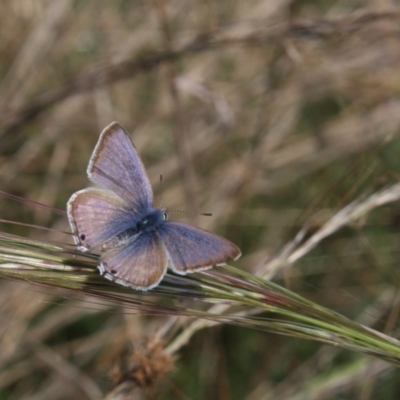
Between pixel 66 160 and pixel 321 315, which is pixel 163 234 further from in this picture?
pixel 66 160

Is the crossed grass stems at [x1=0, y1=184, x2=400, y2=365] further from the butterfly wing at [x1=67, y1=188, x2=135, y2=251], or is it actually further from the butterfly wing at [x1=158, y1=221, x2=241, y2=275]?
the butterfly wing at [x1=67, y1=188, x2=135, y2=251]

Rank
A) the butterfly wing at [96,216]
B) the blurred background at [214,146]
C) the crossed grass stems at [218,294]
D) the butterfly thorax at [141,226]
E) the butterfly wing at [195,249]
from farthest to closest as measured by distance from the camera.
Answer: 1. the blurred background at [214,146]
2. the butterfly thorax at [141,226]
3. the butterfly wing at [96,216]
4. the butterfly wing at [195,249]
5. the crossed grass stems at [218,294]

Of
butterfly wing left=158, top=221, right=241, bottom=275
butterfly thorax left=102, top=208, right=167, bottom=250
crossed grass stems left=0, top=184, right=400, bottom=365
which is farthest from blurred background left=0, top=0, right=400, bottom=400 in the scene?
crossed grass stems left=0, top=184, right=400, bottom=365

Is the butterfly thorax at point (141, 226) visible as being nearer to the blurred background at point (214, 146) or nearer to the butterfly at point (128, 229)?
the butterfly at point (128, 229)

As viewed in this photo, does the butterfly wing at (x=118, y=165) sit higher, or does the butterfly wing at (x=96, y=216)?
the butterfly wing at (x=118, y=165)

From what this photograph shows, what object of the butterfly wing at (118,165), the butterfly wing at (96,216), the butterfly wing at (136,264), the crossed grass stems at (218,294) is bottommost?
the crossed grass stems at (218,294)

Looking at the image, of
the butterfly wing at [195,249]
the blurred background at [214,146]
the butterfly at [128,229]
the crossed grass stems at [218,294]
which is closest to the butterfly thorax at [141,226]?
the butterfly at [128,229]

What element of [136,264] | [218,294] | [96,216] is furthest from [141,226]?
[218,294]

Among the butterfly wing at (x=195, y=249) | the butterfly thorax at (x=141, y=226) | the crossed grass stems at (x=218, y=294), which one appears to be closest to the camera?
the crossed grass stems at (x=218, y=294)
